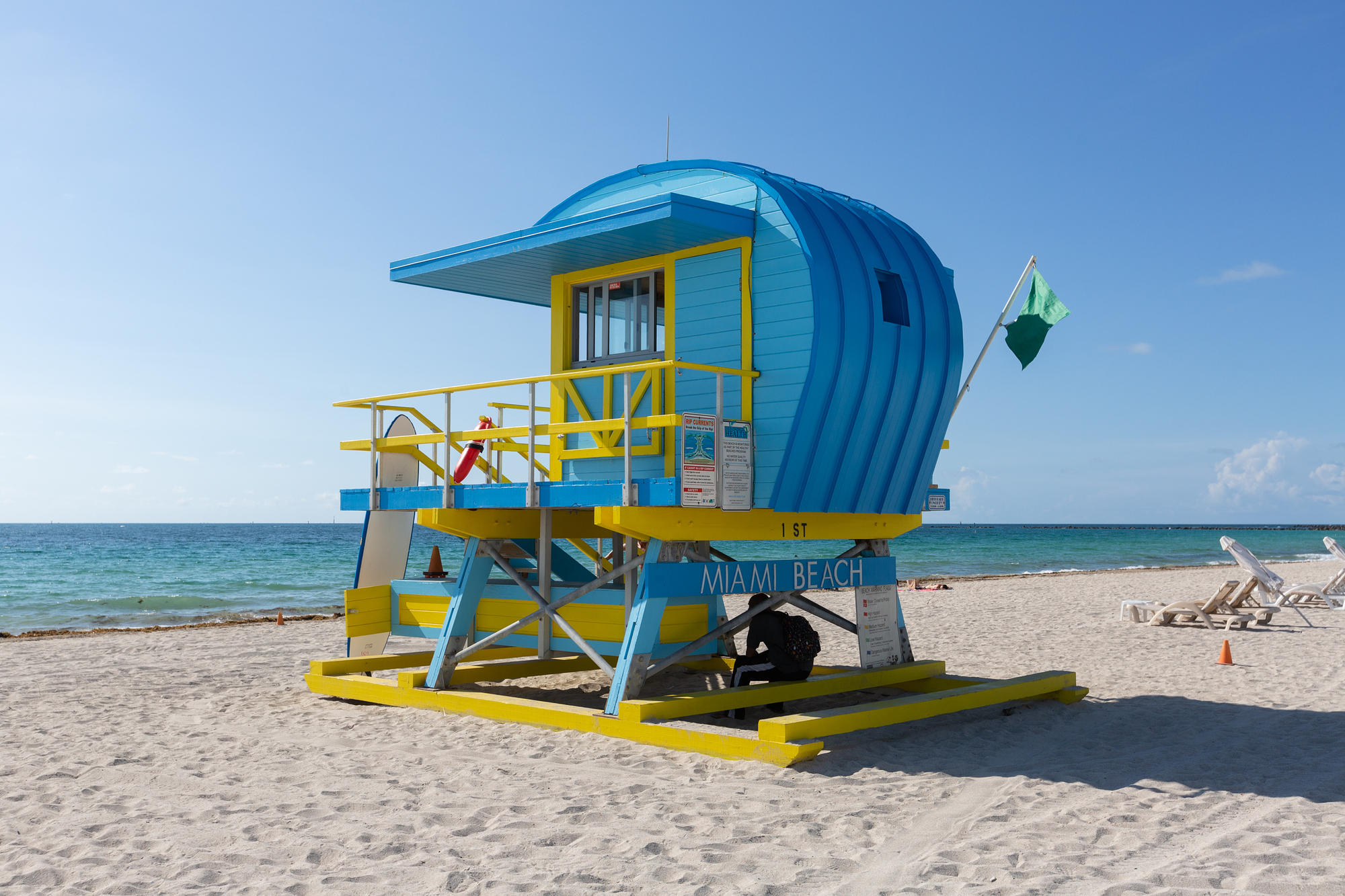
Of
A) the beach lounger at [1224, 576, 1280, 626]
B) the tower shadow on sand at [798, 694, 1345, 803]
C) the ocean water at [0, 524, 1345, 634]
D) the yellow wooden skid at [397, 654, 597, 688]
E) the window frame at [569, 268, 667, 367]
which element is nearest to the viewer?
the tower shadow on sand at [798, 694, 1345, 803]

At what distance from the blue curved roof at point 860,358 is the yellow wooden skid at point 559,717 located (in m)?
2.12

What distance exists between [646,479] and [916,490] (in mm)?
3440

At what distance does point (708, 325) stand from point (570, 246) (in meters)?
1.48

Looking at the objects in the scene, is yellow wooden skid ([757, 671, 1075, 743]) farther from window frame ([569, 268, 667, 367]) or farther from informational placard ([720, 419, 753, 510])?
window frame ([569, 268, 667, 367])

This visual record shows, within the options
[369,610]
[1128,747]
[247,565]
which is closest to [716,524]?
[1128,747]

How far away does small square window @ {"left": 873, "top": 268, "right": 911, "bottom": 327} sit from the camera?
33.2 feet

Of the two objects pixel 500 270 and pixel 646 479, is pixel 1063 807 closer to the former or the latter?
pixel 646 479

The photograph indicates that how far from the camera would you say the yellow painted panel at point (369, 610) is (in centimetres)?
1216

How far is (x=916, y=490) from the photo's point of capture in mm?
11086

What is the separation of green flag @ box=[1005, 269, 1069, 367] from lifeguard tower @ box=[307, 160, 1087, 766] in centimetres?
127

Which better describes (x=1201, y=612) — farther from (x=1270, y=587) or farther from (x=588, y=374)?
(x=588, y=374)

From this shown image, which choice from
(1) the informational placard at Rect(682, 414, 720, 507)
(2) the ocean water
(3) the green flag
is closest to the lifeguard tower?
(1) the informational placard at Rect(682, 414, 720, 507)

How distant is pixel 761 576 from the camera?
959 cm

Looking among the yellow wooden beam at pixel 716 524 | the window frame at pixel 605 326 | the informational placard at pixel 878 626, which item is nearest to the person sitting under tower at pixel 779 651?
the informational placard at pixel 878 626
